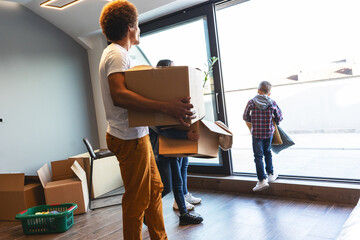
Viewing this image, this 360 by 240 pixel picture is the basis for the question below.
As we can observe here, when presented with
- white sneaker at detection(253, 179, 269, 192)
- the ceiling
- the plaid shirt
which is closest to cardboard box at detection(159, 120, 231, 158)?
the plaid shirt

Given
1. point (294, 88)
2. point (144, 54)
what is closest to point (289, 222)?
point (294, 88)

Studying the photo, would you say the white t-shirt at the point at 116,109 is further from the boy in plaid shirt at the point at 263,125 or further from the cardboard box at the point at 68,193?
the cardboard box at the point at 68,193

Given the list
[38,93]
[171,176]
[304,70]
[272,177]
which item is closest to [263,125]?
[272,177]

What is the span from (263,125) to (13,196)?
8.41 ft

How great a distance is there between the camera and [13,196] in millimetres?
3182

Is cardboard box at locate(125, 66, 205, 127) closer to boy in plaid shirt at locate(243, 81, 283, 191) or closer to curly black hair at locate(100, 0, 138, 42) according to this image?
curly black hair at locate(100, 0, 138, 42)

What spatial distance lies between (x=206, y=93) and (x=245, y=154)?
1.72 meters

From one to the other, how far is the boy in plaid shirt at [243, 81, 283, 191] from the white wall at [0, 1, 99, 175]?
238cm

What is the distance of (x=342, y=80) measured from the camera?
3.82m

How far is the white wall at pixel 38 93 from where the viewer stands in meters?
3.57

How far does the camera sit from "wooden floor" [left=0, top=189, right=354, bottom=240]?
7.41ft

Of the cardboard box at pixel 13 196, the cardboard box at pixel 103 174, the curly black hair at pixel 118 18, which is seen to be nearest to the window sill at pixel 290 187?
the cardboard box at pixel 103 174

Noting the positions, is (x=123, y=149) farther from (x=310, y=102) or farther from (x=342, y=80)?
(x=310, y=102)

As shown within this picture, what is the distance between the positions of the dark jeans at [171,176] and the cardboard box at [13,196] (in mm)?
1628
